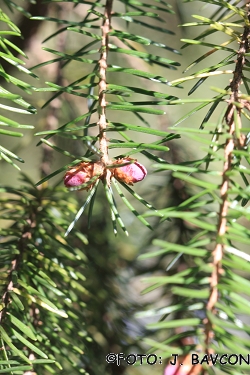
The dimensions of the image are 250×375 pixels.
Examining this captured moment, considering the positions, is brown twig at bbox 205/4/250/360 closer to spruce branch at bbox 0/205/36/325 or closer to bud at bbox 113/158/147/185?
bud at bbox 113/158/147/185

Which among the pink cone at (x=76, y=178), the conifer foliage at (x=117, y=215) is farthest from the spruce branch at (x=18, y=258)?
the pink cone at (x=76, y=178)

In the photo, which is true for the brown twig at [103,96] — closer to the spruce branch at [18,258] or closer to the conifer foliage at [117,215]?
the conifer foliage at [117,215]

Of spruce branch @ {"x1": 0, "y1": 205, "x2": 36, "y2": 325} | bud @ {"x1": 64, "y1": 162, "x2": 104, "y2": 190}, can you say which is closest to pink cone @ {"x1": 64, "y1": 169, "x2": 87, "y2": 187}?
bud @ {"x1": 64, "y1": 162, "x2": 104, "y2": 190}

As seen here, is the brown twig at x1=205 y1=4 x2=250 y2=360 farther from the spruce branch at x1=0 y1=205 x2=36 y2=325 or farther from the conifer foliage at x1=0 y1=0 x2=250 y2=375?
the spruce branch at x1=0 y1=205 x2=36 y2=325

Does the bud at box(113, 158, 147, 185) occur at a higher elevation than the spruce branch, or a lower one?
higher

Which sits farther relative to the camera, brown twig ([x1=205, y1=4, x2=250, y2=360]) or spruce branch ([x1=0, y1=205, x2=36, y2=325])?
spruce branch ([x1=0, y1=205, x2=36, y2=325])

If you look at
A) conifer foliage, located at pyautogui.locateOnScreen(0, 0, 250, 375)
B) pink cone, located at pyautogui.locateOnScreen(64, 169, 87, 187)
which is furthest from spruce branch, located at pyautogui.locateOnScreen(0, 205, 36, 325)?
pink cone, located at pyautogui.locateOnScreen(64, 169, 87, 187)

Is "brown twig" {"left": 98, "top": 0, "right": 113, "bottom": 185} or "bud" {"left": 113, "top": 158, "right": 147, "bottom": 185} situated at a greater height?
"brown twig" {"left": 98, "top": 0, "right": 113, "bottom": 185}

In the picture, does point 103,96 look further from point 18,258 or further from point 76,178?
point 18,258

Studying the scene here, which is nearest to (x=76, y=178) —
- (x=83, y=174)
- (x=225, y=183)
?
(x=83, y=174)
